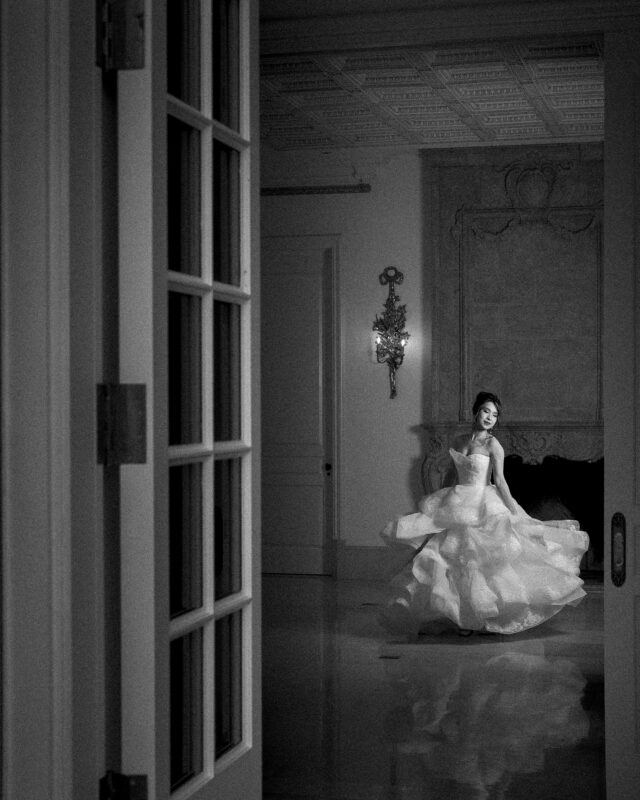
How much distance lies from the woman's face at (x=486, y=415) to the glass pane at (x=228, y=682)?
6126 mm

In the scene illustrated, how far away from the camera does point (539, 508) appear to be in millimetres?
10250

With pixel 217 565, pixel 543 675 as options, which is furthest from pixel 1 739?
pixel 543 675

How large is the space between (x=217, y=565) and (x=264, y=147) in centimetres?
845

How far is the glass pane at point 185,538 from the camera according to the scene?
222cm

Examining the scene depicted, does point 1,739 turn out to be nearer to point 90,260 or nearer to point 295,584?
point 90,260

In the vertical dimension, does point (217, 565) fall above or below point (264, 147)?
below

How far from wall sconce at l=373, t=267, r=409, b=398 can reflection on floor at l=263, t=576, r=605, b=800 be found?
8.39 ft

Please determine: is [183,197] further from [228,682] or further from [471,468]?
[471,468]

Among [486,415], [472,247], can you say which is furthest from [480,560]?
[472,247]

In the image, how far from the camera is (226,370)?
2461mm

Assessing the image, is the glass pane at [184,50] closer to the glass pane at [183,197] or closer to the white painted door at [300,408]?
the glass pane at [183,197]

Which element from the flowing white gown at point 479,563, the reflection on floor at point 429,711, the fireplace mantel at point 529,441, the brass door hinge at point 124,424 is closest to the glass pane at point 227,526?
the brass door hinge at point 124,424

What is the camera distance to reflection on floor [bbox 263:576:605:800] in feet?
14.7

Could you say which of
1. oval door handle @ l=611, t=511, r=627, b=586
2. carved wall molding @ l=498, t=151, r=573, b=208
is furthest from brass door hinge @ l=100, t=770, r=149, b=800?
carved wall molding @ l=498, t=151, r=573, b=208
